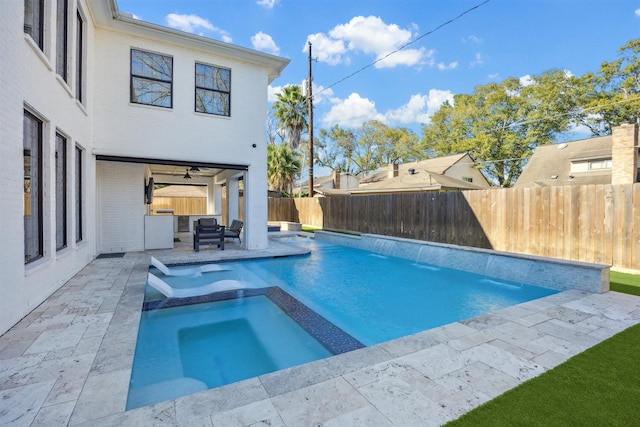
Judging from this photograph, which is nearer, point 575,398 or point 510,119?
point 575,398

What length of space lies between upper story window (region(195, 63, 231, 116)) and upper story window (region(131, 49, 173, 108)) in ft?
2.50

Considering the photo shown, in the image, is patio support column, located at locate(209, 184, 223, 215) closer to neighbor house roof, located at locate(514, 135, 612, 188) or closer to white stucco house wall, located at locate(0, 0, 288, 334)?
white stucco house wall, located at locate(0, 0, 288, 334)

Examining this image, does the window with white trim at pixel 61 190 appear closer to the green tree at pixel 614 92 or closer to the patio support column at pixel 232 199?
the patio support column at pixel 232 199

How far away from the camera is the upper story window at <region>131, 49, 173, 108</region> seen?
8.33 metres

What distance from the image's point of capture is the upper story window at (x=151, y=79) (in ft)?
27.3

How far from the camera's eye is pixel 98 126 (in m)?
7.87

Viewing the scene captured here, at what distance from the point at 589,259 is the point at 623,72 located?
2378 cm

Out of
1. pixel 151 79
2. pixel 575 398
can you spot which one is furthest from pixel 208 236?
pixel 575 398

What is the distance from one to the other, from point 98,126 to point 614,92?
31869mm

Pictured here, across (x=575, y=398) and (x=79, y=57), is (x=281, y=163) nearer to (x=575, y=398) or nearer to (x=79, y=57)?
(x=79, y=57)

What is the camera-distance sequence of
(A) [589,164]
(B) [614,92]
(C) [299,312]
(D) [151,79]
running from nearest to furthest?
(C) [299,312], (D) [151,79], (A) [589,164], (B) [614,92]

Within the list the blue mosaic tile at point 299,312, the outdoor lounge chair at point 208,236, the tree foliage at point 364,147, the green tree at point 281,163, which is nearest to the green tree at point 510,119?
the tree foliage at point 364,147

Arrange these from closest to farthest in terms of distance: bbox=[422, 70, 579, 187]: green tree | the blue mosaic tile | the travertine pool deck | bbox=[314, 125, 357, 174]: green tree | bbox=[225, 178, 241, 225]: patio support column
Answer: the travertine pool deck
the blue mosaic tile
bbox=[225, 178, 241, 225]: patio support column
bbox=[422, 70, 579, 187]: green tree
bbox=[314, 125, 357, 174]: green tree

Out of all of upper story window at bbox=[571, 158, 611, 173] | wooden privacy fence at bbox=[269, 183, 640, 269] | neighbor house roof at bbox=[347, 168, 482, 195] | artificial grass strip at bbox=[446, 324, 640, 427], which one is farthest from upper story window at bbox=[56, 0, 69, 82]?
upper story window at bbox=[571, 158, 611, 173]
